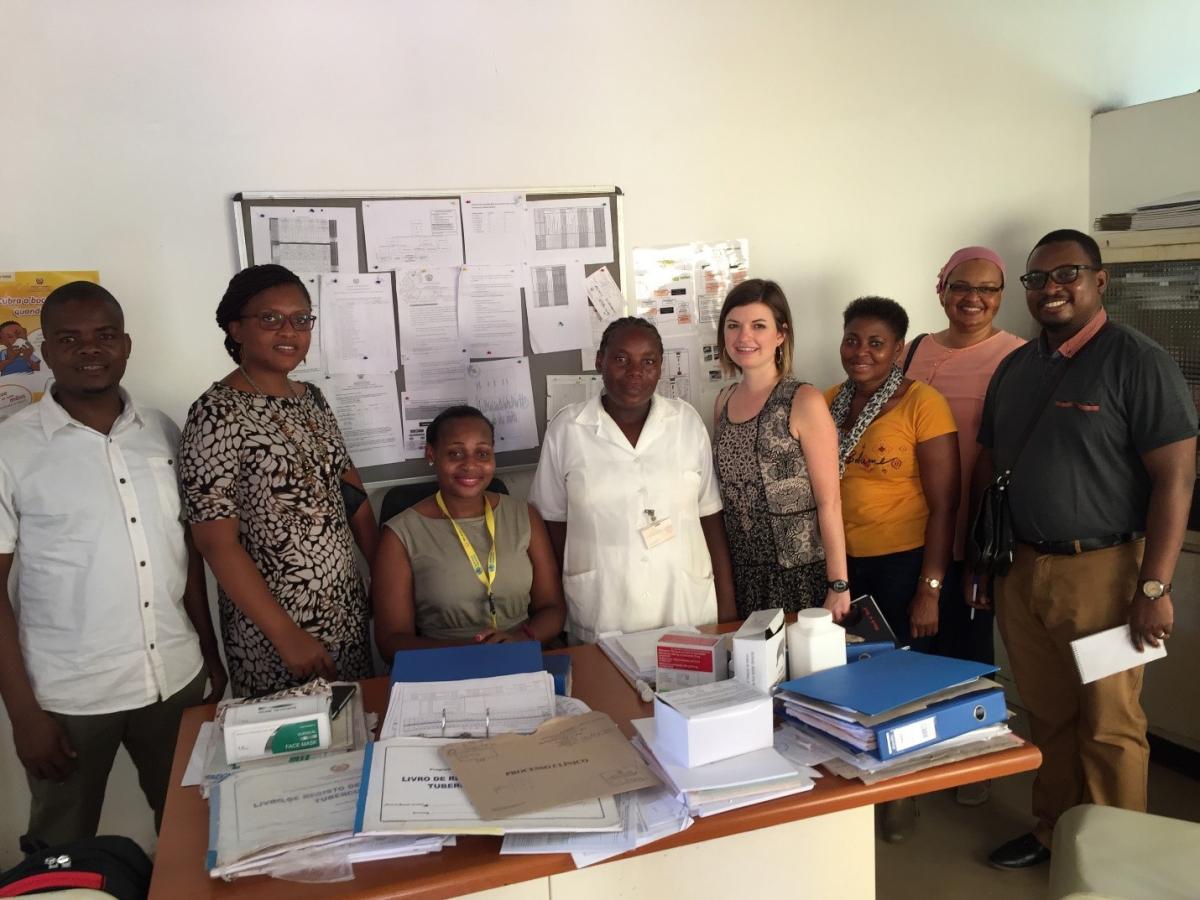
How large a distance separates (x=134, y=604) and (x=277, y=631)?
0.43 m

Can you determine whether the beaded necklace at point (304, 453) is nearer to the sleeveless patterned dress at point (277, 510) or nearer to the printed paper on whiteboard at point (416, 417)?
the sleeveless patterned dress at point (277, 510)

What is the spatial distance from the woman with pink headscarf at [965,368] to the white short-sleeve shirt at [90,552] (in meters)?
2.23

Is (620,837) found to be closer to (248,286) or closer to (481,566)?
(481,566)

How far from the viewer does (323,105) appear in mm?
2477

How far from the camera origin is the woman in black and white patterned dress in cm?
183

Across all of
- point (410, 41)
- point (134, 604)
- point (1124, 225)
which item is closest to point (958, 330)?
point (1124, 225)

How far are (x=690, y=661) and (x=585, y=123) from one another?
191 cm

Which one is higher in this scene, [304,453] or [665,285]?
[665,285]

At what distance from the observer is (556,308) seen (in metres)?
2.79

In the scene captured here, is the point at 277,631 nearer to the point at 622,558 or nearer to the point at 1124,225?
the point at 622,558

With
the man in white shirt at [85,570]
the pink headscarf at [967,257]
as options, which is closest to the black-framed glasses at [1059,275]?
the pink headscarf at [967,257]

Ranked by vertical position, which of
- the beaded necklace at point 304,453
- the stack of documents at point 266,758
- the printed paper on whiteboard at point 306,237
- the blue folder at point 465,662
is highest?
the printed paper on whiteboard at point 306,237

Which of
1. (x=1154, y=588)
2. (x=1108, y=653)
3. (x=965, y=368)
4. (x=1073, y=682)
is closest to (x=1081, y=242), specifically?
(x=965, y=368)

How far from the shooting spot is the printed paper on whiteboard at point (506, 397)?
274cm
